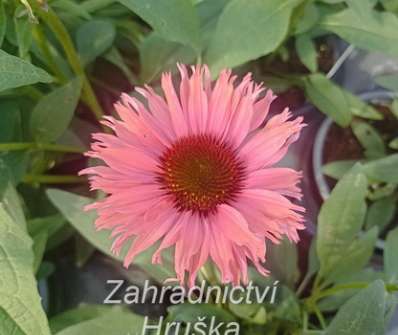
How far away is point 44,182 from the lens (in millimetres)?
782

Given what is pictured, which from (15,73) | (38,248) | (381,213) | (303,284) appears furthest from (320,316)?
(15,73)

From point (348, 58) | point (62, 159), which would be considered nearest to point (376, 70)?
point (348, 58)

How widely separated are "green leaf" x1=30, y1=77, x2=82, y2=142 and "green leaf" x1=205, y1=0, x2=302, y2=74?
0.14 meters

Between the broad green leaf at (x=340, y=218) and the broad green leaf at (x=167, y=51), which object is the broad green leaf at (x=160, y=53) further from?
the broad green leaf at (x=340, y=218)

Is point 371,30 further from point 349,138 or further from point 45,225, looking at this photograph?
point 45,225

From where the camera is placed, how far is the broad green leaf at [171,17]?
1.82 ft

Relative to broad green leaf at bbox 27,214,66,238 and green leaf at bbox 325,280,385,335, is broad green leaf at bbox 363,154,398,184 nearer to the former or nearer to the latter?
green leaf at bbox 325,280,385,335

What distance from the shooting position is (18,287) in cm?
45

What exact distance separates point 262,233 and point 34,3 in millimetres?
265

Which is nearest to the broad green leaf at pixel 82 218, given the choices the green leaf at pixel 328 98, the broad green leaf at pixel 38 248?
the broad green leaf at pixel 38 248

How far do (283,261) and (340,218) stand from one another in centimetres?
9

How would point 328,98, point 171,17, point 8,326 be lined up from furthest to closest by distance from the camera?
point 328,98, point 171,17, point 8,326

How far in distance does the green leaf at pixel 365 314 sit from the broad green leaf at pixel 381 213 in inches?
10.9

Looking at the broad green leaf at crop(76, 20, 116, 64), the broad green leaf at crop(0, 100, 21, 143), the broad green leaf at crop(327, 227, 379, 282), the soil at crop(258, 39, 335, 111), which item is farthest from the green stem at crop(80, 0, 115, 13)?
the broad green leaf at crop(327, 227, 379, 282)
